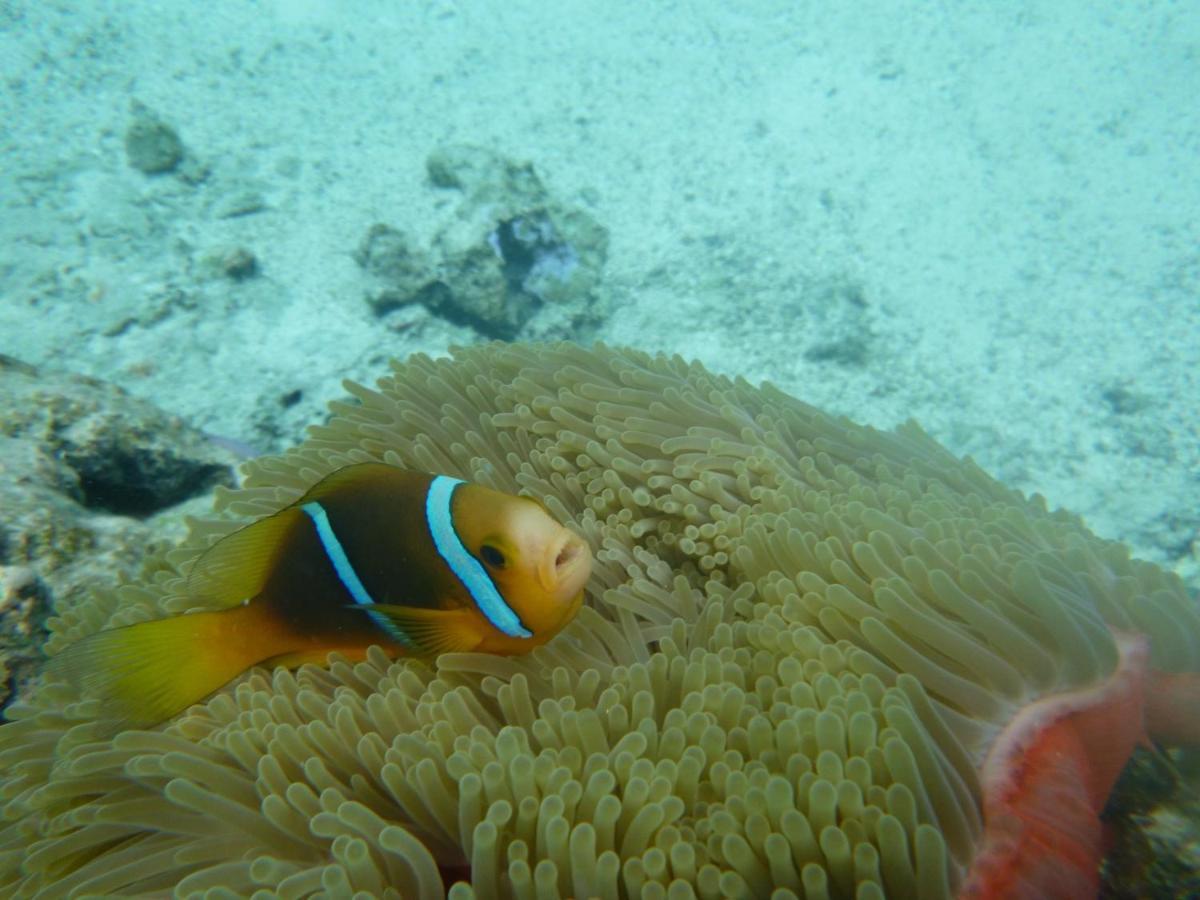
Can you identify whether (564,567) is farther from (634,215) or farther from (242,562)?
(634,215)

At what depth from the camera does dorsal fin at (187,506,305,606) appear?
150cm

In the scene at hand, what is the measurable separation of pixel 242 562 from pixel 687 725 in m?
0.96

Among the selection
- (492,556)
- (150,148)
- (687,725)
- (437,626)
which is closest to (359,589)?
(437,626)

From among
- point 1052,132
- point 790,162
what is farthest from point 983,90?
point 790,162

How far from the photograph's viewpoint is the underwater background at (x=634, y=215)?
502 cm

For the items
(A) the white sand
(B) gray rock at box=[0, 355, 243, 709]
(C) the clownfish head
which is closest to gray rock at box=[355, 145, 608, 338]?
(A) the white sand

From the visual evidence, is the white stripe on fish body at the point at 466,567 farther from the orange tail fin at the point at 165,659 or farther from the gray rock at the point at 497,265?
the gray rock at the point at 497,265

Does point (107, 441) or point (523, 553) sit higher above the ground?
point (523, 553)

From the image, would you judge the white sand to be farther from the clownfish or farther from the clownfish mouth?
the clownfish mouth

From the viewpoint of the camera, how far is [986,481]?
7.65 feet

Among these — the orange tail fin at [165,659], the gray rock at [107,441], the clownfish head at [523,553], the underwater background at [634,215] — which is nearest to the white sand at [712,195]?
the underwater background at [634,215]

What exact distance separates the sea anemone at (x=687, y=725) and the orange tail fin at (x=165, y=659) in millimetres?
86

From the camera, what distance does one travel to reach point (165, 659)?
146 cm

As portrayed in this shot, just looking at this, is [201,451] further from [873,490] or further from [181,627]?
[873,490]
